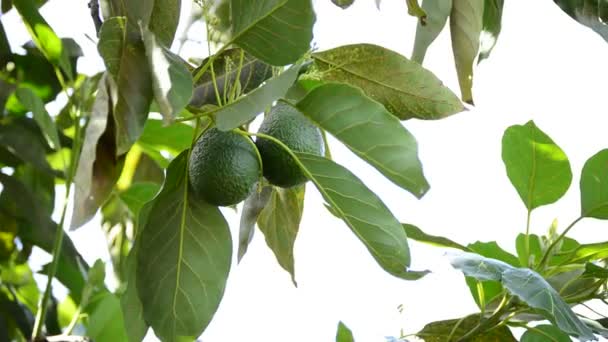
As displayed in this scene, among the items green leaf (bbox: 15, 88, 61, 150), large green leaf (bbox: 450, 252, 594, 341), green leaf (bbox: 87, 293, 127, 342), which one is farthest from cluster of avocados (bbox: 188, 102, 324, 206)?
green leaf (bbox: 87, 293, 127, 342)

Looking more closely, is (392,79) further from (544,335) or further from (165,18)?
(544,335)

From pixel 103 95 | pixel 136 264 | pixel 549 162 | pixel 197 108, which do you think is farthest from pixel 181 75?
pixel 549 162

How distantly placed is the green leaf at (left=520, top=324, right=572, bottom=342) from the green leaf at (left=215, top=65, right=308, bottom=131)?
641 mm

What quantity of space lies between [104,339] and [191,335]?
49 cm

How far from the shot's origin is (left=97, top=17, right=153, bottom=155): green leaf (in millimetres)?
783

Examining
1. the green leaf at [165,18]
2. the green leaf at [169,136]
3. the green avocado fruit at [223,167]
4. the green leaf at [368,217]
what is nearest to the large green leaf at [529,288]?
the green leaf at [368,217]

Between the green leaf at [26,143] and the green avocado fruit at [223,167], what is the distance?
0.62 meters

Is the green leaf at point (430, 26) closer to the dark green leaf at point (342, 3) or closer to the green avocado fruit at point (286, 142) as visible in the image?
the dark green leaf at point (342, 3)

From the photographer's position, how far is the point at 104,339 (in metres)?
1.46

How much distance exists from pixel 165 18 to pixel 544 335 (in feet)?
2.14

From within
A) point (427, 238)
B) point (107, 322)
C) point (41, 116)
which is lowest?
point (107, 322)

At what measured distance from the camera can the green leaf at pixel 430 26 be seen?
1161 mm

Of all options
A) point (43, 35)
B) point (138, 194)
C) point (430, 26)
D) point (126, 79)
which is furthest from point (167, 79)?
point (138, 194)

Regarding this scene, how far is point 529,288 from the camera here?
1037 millimetres
